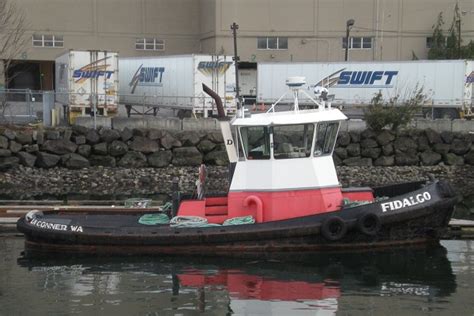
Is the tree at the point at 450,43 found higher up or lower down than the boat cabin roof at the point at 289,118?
higher up

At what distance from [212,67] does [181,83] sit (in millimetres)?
1985

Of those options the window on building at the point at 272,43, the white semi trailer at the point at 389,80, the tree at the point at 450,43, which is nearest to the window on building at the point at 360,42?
the tree at the point at 450,43

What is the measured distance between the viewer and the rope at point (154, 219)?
13.0 meters

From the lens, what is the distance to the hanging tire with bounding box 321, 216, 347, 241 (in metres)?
12.0

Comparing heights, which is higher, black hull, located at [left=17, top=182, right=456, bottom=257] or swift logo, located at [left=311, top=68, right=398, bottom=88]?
swift logo, located at [left=311, top=68, right=398, bottom=88]

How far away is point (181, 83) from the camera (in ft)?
109

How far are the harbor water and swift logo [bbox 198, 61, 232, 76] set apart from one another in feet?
65.9

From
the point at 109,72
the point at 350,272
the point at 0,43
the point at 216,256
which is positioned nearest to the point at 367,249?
the point at 350,272

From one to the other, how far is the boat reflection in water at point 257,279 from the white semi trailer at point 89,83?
17959 millimetres

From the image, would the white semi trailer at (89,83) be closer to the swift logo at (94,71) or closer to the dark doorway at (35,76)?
the swift logo at (94,71)

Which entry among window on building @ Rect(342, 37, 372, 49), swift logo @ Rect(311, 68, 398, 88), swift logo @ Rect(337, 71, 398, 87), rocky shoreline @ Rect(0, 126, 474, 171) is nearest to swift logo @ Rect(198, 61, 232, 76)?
rocky shoreline @ Rect(0, 126, 474, 171)

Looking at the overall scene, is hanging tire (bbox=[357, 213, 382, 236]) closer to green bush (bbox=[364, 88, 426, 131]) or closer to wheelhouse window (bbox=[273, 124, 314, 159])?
wheelhouse window (bbox=[273, 124, 314, 159])

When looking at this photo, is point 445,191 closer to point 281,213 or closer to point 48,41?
point 281,213

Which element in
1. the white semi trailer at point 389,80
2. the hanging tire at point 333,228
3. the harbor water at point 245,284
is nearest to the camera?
the harbor water at point 245,284
